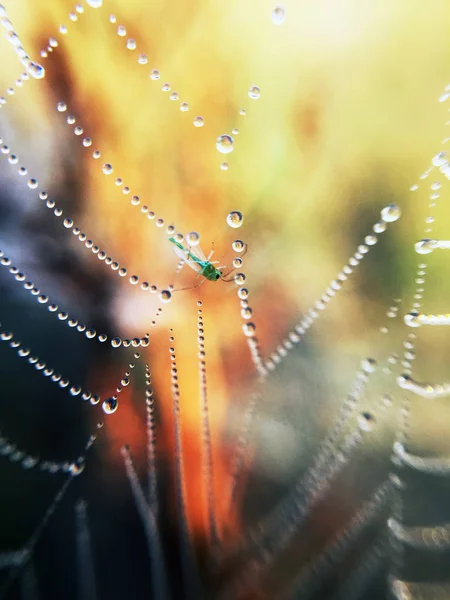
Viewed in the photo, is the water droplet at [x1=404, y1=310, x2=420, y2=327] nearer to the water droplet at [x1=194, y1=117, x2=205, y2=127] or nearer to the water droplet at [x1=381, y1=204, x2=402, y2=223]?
the water droplet at [x1=381, y1=204, x2=402, y2=223]

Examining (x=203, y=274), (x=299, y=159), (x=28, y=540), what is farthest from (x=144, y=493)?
(x=299, y=159)

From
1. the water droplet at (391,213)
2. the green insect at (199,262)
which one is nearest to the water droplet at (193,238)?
the green insect at (199,262)

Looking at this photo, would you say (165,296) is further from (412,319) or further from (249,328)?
(412,319)

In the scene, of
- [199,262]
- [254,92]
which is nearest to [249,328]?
[199,262]

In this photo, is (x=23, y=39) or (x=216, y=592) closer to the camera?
(x=23, y=39)

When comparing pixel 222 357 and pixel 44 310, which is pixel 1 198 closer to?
pixel 44 310
